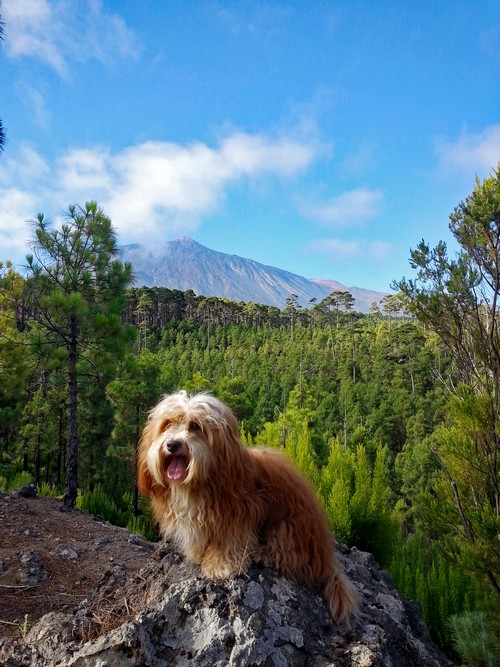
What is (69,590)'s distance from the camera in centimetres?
486

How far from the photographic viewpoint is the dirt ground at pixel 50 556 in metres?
4.43

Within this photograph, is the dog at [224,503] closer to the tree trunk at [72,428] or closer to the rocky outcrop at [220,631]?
the rocky outcrop at [220,631]

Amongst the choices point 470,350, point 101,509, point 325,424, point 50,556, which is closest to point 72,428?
point 101,509

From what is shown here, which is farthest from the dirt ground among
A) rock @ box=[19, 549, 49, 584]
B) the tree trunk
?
the tree trunk

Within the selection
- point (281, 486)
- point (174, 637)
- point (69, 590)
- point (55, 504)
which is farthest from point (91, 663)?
point (55, 504)

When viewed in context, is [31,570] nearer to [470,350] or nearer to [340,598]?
[340,598]

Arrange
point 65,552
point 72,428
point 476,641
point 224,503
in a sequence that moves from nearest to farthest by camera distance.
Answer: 1. point 224,503
2. point 476,641
3. point 65,552
4. point 72,428

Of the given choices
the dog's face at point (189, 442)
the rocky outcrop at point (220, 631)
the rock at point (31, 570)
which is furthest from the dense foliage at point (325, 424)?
the rock at point (31, 570)

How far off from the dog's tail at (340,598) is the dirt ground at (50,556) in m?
1.83

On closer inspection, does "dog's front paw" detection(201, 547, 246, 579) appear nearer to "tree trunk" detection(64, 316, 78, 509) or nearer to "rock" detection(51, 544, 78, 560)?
"rock" detection(51, 544, 78, 560)

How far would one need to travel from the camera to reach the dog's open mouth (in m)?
2.48

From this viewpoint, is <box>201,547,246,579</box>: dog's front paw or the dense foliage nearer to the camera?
<box>201,547,246,579</box>: dog's front paw

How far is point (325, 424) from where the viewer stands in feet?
120

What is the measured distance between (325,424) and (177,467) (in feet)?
116
